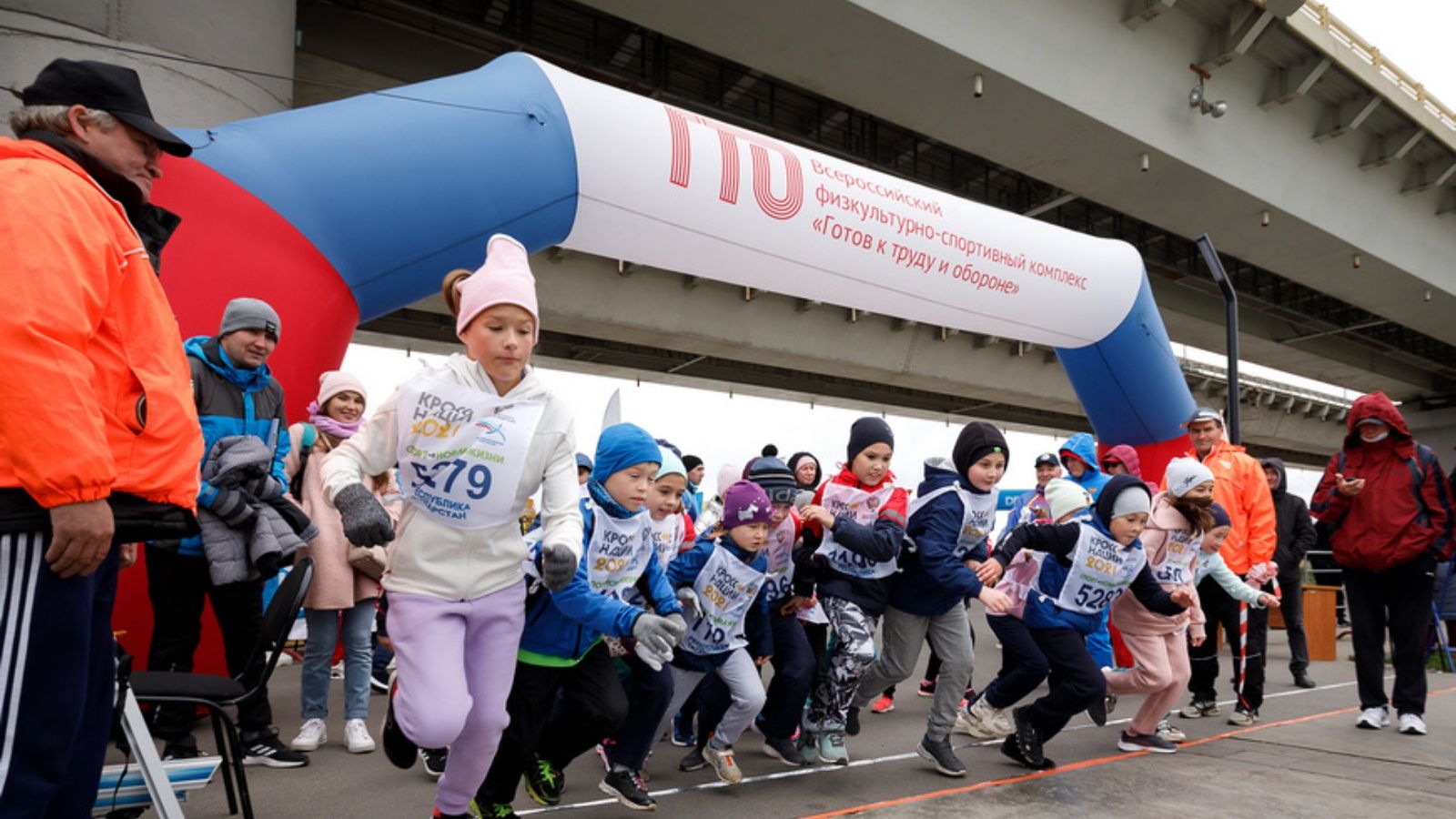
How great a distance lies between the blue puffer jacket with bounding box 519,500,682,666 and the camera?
2947 mm

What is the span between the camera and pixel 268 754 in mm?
4066

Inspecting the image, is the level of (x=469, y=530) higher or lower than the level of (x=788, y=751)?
higher

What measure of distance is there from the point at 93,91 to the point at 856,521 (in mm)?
3580

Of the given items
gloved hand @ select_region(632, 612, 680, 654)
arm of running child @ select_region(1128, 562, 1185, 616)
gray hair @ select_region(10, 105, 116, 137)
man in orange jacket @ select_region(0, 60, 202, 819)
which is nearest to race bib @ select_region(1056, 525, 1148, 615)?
arm of running child @ select_region(1128, 562, 1185, 616)

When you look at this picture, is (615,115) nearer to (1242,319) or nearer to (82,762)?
(82,762)

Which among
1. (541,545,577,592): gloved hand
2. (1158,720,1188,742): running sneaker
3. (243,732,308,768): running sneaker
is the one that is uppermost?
(541,545,577,592): gloved hand

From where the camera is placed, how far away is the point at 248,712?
4.10m

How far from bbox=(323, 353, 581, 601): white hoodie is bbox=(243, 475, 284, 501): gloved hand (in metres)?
1.39

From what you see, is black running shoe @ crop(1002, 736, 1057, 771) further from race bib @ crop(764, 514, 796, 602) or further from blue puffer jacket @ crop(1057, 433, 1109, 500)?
blue puffer jacket @ crop(1057, 433, 1109, 500)

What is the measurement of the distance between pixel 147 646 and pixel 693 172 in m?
4.28

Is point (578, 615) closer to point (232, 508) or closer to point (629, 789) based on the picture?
point (629, 789)

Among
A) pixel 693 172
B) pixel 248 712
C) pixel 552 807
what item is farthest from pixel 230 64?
pixel 552 807

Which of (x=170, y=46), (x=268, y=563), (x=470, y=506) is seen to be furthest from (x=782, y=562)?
(x=170, y=46)

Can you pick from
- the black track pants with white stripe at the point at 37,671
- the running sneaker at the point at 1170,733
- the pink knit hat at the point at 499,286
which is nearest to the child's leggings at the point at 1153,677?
the running sneaker at the point at 1170,733
